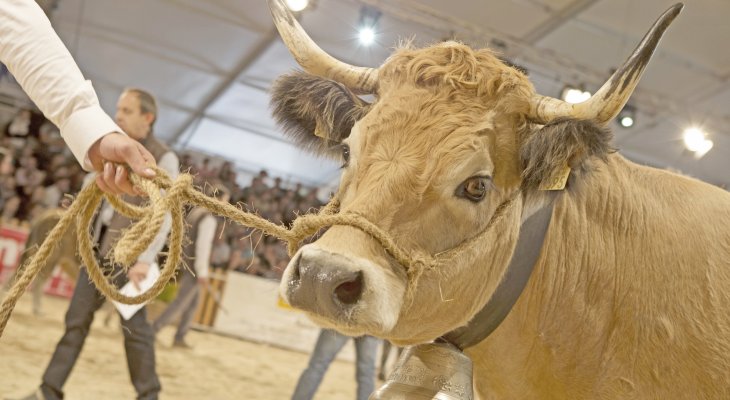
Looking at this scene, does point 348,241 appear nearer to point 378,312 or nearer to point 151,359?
point 378,312

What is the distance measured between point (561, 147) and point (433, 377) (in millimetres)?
760

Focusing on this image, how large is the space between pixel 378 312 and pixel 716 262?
121cm

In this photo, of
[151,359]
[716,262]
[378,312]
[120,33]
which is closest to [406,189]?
[378,312]

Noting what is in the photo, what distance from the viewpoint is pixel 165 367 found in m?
6.33

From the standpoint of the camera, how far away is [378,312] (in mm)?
1704

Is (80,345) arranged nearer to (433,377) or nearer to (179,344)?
(433,377)

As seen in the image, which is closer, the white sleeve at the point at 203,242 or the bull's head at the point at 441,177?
the bull's head at the point at 441,177

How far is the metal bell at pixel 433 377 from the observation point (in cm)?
203

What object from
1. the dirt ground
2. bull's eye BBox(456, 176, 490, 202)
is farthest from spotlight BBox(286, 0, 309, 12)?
bull's eye BBox(456, 176, 490, 202)

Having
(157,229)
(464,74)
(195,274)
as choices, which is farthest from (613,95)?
(195,274)

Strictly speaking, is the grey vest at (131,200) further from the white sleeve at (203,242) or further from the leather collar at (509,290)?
the white sleeve at (203,242)

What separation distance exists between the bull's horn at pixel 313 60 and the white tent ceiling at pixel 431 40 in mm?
4781

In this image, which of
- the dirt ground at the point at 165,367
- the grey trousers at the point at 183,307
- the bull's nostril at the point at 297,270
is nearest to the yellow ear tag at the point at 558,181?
the bull's nostril at the point at 297,270

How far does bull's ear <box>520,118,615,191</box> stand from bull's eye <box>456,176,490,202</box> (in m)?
0.17
